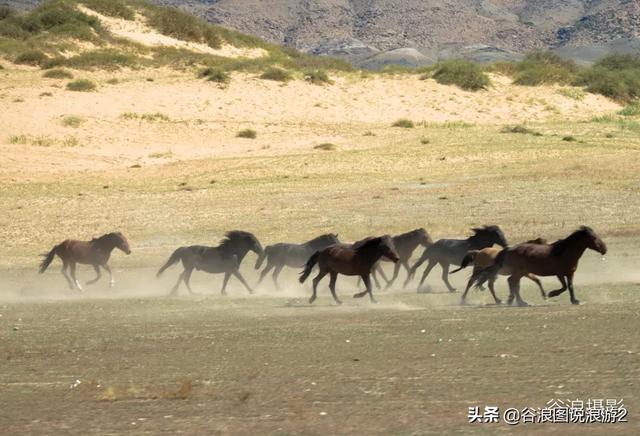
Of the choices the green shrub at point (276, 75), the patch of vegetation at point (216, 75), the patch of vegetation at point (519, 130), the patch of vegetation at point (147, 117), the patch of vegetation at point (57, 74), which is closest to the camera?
the patch of vegetation at point (519, 130)

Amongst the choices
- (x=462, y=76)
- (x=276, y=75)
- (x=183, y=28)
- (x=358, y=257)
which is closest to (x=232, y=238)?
(x=358, y=257)

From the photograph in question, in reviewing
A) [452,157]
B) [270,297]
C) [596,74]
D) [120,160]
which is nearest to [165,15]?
[596,74]

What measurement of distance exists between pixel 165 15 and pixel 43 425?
7551 cm

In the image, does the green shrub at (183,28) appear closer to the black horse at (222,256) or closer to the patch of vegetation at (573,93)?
the patch of vegetation at (573,93)

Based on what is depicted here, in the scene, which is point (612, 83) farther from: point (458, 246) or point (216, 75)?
point (458, 246)

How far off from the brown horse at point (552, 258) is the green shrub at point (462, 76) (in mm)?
48134

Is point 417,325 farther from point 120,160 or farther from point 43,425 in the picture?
point 120,160

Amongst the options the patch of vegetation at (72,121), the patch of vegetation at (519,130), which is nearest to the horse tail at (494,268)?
the patch of vegetation at (519,130)

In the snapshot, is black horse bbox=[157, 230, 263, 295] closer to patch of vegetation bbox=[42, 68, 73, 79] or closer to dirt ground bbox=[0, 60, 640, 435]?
dirt ground bbox=[0, 60, 640, 435]

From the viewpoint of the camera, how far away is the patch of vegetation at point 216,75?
61375 mm

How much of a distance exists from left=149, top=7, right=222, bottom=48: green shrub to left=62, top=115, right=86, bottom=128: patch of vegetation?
1181 inches

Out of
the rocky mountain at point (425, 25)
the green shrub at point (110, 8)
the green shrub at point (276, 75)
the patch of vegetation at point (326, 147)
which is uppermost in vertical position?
the rocky mountain at point (425, 25)

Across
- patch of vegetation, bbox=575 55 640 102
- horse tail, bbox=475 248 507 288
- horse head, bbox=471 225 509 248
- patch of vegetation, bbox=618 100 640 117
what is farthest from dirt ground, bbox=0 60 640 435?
patch of vegetation, bbox=618 100 640 117

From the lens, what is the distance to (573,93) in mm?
64625
